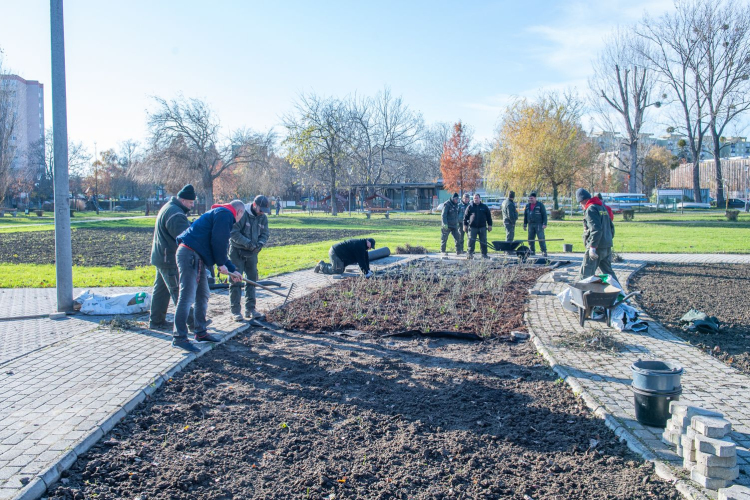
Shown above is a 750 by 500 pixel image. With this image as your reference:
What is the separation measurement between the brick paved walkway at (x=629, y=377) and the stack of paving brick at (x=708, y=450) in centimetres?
12

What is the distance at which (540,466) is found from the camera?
384 cm

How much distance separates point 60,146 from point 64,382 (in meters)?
4.87

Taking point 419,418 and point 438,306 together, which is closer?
point 419,418

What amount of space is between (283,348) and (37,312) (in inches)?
197

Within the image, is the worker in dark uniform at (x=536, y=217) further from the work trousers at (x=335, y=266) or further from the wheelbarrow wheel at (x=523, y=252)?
the work trousers at (x=335, y=266)

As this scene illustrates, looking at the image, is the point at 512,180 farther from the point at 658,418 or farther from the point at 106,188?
the point at 106,188

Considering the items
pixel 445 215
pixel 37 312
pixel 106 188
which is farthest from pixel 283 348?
pixel 106 188

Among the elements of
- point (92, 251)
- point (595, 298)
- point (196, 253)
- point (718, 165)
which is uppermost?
point (718, 165)

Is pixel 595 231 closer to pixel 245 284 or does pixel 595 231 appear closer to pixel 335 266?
pixel 245 284

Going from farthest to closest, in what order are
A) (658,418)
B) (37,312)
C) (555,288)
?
(555,288)
(37,312)
(658,418)

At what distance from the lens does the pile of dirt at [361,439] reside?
356 centimetres

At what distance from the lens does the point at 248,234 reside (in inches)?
335

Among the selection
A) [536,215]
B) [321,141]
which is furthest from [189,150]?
[536,215]

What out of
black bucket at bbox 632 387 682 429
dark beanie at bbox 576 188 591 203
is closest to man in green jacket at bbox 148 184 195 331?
black bucket at bbox 632 387 682 429
